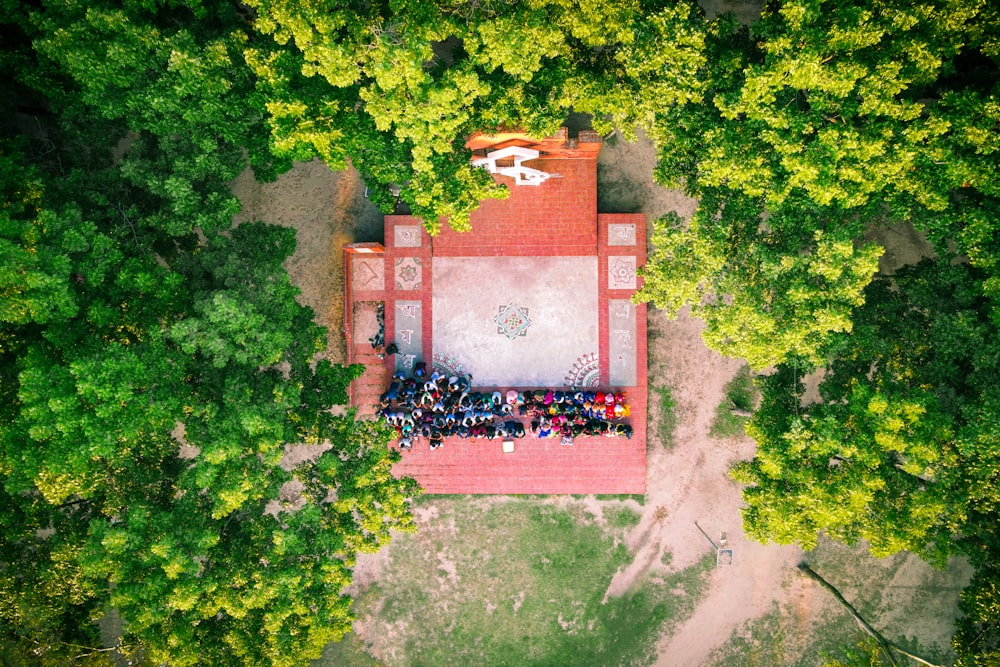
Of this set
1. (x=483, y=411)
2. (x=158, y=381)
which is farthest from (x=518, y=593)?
(x=158, y=381)

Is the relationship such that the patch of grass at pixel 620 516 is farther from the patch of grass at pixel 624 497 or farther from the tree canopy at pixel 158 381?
the tree canopy at pixel 158 381

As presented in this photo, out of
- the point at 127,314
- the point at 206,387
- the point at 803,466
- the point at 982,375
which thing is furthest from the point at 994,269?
the point at 127,314

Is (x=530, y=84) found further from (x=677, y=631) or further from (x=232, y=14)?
(x=677, y=631)

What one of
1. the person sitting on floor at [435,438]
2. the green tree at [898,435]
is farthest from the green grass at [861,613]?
the person sitting on floor at [435,438]

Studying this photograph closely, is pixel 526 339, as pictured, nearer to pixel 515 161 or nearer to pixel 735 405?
pixel 515 161

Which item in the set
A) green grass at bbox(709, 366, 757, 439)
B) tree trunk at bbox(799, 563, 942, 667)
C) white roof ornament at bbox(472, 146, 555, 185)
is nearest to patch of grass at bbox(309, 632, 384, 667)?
green grass at bbox(709, 366, 757, 439)

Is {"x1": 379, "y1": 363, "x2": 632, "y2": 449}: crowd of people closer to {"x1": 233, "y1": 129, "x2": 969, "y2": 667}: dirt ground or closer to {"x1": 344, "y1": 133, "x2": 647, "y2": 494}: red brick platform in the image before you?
{"x1": 344, "y1": 133, "x2": 647, "y2": 494}: red brick platform

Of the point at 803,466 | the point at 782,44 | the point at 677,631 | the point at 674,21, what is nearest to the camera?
the point at 782,44
